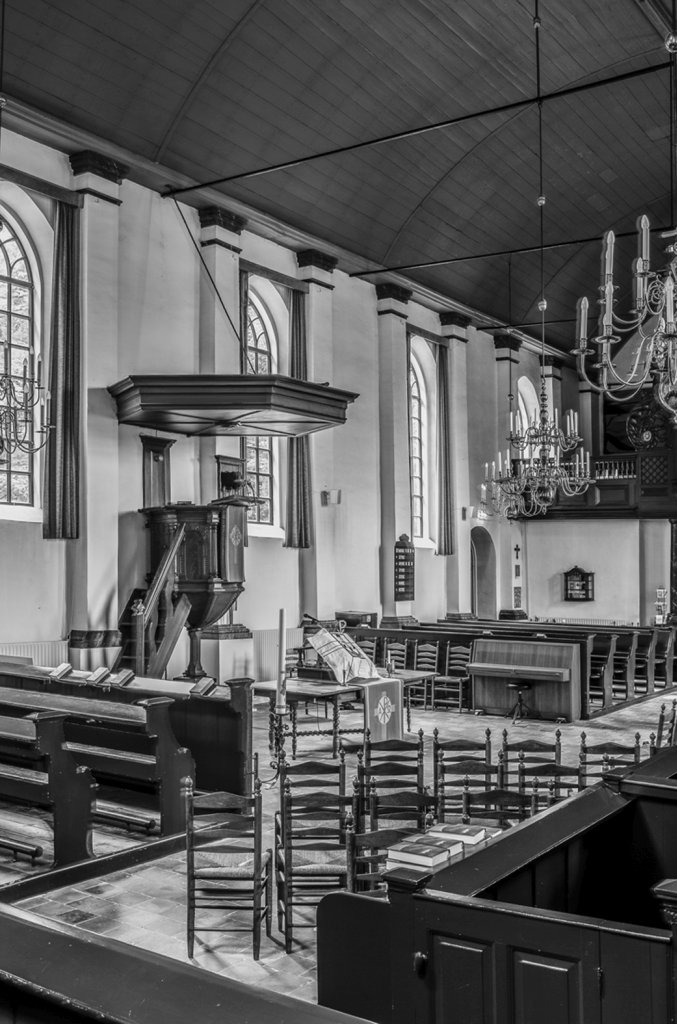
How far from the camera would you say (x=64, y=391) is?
1128 cm

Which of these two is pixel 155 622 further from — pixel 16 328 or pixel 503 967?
pixel 503 967

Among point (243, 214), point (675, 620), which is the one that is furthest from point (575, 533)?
point (243, 214)

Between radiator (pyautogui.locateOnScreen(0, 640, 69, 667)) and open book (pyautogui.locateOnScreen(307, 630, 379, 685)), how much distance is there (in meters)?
3.39

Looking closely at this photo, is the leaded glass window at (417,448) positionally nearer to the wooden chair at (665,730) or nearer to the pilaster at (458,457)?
the pilaster at (458,457)

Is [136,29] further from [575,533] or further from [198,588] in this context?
[575,533]

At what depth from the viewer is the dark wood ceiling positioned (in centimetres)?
1116

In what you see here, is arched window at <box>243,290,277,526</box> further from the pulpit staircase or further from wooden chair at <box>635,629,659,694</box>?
wooden chair at <box>635,629,659,694</box>

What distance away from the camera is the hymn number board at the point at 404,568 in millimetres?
16953

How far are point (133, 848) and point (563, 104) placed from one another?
1404 cm

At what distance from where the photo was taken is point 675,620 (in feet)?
63.1

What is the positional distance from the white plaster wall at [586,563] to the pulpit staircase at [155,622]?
1260 centimetres

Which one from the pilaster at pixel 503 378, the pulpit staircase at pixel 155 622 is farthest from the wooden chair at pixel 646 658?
the pilaster at pixel 503 378

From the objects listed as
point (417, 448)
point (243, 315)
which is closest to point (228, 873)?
point (243, 315)

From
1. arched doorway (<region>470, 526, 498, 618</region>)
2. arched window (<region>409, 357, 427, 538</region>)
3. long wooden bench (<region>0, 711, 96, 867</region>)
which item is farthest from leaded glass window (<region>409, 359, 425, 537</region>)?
long wooden bench (<region>0, 711, 96, 867</region>)
